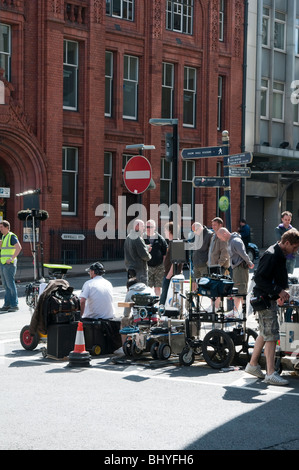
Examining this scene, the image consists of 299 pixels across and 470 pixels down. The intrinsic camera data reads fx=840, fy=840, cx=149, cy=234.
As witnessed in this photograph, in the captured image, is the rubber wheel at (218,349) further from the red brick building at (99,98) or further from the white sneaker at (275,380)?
the red brick building at (99,98)

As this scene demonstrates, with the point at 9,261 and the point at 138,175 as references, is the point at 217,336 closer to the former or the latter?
the point at 138,175

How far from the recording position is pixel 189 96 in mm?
36781

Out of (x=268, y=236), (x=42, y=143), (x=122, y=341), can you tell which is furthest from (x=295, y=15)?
(x=122, y=341)

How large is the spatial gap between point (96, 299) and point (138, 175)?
16.8 feet

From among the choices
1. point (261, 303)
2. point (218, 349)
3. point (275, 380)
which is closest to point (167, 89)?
point (218, 349)

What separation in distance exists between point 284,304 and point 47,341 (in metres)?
3.56

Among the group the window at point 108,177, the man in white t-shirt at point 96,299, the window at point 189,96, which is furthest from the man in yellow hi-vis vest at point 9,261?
the window at point 189,96

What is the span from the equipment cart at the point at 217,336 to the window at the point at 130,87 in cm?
2292

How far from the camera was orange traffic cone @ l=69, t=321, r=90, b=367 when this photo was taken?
1129 centimetres

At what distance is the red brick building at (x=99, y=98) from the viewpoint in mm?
29734

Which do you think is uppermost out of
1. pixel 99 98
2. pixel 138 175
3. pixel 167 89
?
pixel 167 89

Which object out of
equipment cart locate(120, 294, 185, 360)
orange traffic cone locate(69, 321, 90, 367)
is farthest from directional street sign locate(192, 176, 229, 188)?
orange traffic cone locate(69, 321, 90, 367)

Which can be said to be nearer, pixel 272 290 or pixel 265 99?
pixel 272 290
